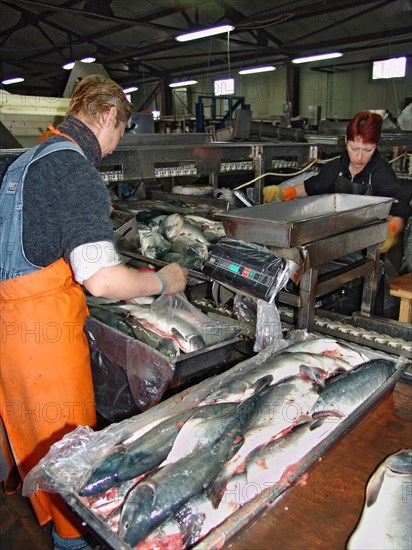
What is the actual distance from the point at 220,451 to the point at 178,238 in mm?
1617

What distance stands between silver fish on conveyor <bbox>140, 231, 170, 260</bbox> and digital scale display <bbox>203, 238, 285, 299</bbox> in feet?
1.93

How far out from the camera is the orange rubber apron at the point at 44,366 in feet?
5.55

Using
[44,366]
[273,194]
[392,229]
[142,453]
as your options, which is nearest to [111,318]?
[44,366]

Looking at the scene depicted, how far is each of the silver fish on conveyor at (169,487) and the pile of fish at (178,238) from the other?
136 cm

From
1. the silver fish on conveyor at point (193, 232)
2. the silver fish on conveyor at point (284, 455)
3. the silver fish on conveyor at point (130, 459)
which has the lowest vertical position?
the silver fish on conveyor at point (284, 455)

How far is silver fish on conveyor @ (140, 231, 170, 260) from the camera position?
253 cm

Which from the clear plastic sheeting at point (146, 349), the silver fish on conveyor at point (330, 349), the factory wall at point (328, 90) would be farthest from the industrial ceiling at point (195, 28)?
the silver fish on conveyor at point (330, 349)

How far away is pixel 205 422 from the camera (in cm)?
117

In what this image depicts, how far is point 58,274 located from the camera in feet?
5.53

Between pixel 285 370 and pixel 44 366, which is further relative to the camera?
pixel 44 366

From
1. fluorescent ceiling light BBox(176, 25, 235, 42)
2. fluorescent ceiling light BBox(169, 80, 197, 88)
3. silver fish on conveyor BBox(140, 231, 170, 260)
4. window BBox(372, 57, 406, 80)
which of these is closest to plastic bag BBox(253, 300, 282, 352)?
silver fish on conveyor BBox(140, 231, 170, 260)

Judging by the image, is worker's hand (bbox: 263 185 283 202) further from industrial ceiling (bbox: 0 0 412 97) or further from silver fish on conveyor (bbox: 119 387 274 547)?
industrial ceiling (bbox: 0 0 412 97)

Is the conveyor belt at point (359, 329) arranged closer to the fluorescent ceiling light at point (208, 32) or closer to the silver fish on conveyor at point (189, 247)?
the silver fish on conveyor at point (189, 247)

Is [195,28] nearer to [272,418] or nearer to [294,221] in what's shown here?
[294,221]
